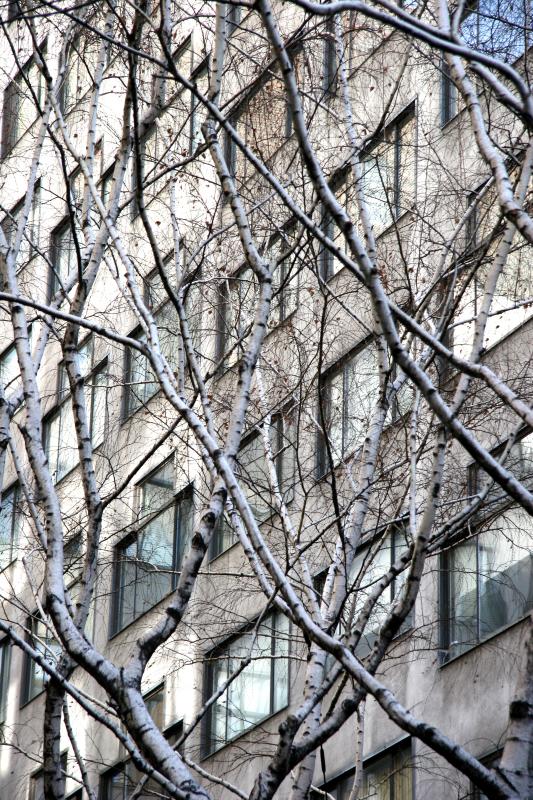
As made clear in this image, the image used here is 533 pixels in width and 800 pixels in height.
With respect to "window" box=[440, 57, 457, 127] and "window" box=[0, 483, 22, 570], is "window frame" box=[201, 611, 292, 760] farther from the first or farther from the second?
"window" box=[0, 483, 22, 570]

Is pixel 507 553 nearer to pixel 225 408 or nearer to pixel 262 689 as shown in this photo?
pixel 225 408

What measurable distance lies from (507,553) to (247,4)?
1203 cm

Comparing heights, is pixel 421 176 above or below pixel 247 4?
above

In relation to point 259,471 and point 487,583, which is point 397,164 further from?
point 259,471

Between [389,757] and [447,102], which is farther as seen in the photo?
[447,102]

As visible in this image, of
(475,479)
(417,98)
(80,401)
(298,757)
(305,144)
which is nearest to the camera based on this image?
(305,144)

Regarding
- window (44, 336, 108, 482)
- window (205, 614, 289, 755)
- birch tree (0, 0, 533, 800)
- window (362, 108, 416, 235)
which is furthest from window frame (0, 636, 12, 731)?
window (362, 108, 416, 235)

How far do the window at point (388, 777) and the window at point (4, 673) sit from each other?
15597 mm

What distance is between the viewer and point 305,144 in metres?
7.41

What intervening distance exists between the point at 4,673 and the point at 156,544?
328 inches

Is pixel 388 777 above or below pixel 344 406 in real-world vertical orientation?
below

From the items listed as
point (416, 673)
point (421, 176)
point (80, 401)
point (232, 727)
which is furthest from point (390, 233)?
point (80, 401)

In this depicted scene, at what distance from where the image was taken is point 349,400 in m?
22.0

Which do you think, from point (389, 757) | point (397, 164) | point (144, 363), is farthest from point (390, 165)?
point (144, 363)
